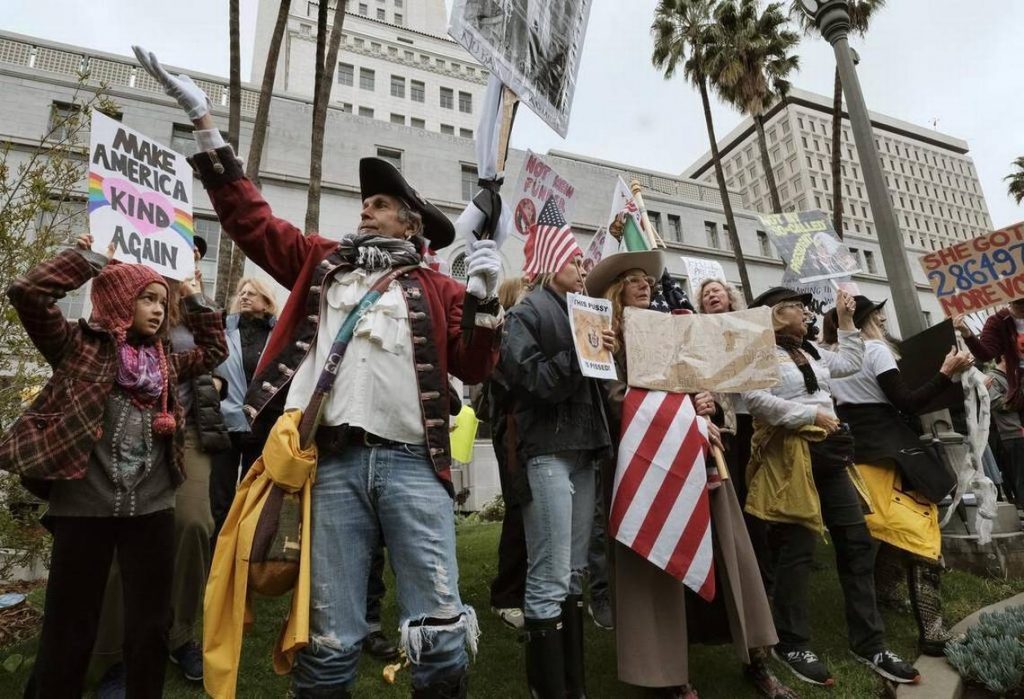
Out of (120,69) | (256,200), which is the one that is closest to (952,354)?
(256,200)

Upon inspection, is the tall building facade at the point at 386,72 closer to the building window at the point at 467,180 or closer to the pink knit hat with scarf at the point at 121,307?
the building window at the point at 467,180

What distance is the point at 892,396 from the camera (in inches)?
165

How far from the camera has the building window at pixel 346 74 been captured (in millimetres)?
45125

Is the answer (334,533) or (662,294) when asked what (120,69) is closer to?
(662,294)

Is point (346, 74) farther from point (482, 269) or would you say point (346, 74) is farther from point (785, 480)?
point (482, 269)

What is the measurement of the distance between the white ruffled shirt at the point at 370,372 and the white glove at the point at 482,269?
0.31 m

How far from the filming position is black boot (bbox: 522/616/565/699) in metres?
2.70

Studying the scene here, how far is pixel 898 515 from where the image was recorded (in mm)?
3889

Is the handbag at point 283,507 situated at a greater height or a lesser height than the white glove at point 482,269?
lesser

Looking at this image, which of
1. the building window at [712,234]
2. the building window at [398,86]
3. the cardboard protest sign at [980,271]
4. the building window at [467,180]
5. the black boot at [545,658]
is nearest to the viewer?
the black boot at [545,658]

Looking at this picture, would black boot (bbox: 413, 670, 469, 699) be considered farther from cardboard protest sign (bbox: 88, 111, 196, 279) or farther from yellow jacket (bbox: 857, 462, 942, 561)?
yellow jacket (bbox: 857, 462, 942, 561)

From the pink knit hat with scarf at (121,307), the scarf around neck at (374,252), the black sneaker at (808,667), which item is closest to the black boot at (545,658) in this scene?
the black sneaker at (808,667)

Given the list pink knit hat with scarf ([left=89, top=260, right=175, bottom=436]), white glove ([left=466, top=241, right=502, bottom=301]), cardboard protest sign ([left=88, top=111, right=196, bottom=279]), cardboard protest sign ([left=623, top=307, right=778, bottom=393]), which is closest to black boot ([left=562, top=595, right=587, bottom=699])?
cardboard protest sign ([left=623, top=307, right=778, bottom=393])

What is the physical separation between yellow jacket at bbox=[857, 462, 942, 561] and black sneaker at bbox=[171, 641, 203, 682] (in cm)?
416
